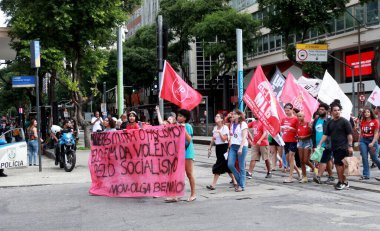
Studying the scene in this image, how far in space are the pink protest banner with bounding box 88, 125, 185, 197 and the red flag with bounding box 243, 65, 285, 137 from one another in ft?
10.9

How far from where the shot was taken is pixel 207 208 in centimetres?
823

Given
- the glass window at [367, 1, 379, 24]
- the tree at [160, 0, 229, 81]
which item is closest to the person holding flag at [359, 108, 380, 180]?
the glass window at [367, 1, 379, 24]

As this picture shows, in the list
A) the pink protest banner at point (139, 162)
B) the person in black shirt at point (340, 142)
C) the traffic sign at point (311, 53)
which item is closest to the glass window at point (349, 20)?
the traffic sign at point (311, 53)

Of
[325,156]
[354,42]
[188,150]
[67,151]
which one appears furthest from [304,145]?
[354,42]

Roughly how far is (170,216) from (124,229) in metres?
1.00

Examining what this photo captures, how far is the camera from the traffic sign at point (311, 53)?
28.3 m

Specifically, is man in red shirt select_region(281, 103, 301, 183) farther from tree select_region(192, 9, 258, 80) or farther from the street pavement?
tree select_region(192, 9, 258, 80)

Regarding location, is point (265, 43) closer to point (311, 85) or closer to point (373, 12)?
point (373, 12)

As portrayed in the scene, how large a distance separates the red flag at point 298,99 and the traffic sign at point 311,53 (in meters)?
13.7

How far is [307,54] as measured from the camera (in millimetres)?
28766

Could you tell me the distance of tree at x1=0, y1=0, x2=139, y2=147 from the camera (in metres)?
22.6

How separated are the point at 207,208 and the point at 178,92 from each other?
3.70 m

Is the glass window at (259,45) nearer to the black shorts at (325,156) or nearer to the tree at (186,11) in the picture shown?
the tree at (186,11)

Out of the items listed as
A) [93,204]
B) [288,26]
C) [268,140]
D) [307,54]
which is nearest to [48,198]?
[93,204]
